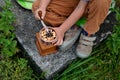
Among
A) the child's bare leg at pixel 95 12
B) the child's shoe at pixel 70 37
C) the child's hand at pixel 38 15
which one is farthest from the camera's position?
the child's shoe at pixel 70 37

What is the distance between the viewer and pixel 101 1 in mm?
2326

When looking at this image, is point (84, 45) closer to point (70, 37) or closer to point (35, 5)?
point (70, 37)

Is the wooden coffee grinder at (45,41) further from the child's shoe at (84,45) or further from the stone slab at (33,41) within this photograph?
the child's shoe at (84,45)

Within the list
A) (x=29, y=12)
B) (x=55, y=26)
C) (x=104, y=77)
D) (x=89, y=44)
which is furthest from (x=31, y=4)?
(x=104, y=77)

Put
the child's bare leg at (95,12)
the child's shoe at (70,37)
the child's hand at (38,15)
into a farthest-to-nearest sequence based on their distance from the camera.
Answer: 1. the child's shoe at (70,37)
2. the child's hand at (38,15)
3. the child's bare leg at (95,12)

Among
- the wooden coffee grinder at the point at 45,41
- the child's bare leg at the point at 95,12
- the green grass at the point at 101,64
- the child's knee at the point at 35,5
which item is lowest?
the green grass at the point at 101,64

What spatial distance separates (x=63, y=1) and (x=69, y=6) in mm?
66

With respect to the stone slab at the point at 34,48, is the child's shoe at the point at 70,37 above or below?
above

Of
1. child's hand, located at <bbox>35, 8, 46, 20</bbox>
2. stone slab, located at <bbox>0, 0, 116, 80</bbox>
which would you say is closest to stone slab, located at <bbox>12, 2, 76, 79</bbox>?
stone slab, located at <bbox>0, 0, 116, 80</bbox>

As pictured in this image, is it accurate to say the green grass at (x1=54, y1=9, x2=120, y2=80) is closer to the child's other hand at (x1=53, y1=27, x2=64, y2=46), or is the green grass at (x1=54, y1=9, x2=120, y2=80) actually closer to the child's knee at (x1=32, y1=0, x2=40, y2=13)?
the child's other hand at (x1=53, y1=27, x2=64, y2=46)

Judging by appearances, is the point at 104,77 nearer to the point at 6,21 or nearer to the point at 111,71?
the point at 111,71

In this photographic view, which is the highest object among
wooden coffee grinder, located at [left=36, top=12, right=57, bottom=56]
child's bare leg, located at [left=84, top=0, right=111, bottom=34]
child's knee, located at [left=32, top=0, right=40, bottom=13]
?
child's bare leg, located at [left=84, top=0, right=111, bottom=34]

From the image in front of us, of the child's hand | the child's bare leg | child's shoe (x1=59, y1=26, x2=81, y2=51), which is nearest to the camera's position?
the child's bare leg

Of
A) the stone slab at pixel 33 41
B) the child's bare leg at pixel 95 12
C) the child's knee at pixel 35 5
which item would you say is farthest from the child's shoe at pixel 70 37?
the child's knee at pixel 35 5
